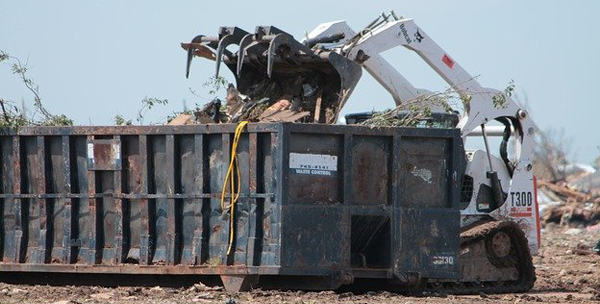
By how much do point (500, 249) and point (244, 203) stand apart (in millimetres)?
3798

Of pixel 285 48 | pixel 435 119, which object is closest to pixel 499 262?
pixel 435 119

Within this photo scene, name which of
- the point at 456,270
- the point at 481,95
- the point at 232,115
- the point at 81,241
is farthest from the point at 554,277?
the point at 81,241

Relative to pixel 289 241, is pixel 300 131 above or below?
above

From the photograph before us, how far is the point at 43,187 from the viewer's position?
1338cm

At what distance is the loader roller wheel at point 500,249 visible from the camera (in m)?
14.6

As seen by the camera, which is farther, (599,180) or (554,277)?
(599,180)

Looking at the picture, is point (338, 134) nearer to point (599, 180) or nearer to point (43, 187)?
point (43, 187)

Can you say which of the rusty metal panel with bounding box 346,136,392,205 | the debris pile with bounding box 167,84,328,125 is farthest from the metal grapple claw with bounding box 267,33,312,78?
the rusty metal panel with bounding box 346,136,392,205

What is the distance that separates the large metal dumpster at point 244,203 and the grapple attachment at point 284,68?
45.2 inches

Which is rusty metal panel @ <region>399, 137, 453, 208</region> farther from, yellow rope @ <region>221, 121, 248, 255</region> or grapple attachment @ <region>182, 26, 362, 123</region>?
yellow rope @ <region>221, 121, 248, 255</region>

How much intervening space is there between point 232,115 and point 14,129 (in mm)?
2284

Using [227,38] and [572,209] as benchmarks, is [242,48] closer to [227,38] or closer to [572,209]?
[227,38]

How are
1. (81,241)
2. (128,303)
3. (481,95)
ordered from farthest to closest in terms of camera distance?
(481,95) < (81,241) < (128,303)

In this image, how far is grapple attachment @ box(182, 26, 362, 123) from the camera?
13430 millimetres
